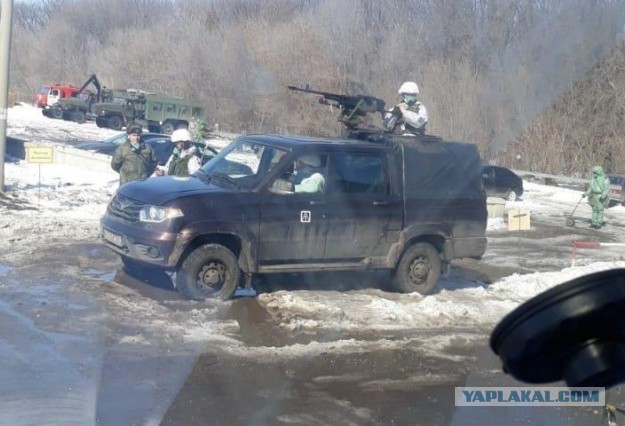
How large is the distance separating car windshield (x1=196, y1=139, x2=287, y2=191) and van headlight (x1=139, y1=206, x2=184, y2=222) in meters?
0.86

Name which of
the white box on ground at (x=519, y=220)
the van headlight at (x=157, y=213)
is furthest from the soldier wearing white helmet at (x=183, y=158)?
the white box on ground at (x=519, y=220)

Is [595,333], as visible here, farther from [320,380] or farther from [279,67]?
[279,67]

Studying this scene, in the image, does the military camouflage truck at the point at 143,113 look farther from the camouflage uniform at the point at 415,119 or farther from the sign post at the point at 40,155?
the camouflage uniform at the point at 415,119

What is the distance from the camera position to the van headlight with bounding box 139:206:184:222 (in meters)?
9.63

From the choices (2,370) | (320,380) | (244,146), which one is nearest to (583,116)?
(244,146)

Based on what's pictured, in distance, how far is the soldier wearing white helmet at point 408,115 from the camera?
1178 cm

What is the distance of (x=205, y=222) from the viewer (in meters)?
9.65

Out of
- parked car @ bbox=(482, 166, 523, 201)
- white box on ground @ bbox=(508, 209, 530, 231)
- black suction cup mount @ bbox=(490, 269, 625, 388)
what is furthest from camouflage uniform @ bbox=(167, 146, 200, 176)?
parked car @ bbox=(482, 166, 523, 201)

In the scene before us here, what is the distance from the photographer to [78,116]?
166 ft

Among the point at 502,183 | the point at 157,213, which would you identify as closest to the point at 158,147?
the point at 502,183

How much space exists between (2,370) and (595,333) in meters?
5.57

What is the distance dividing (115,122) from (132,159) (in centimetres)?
3550

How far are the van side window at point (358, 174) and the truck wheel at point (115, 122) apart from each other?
127 ft

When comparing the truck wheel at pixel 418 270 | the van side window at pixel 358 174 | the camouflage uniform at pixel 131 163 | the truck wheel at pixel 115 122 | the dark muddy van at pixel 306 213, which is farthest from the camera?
the truck wheel at pixel 115 122
